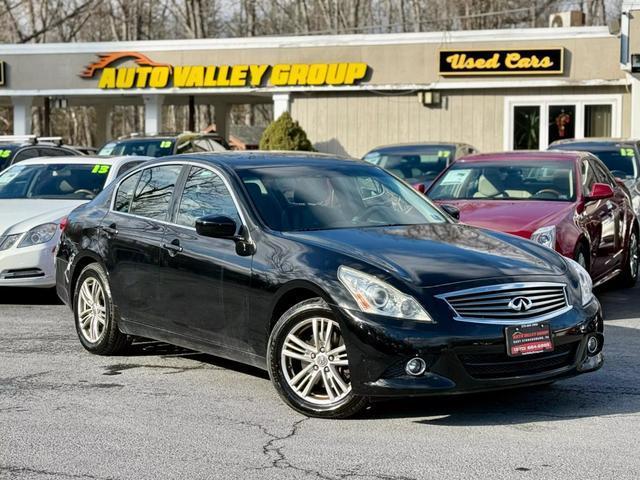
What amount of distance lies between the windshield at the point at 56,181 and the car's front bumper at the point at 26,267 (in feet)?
A: 4.74

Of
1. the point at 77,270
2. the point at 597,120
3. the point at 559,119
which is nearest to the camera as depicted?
the point at 77,270

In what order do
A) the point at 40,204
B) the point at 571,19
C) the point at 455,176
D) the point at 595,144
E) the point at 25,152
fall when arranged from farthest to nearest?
the point at 571,19 < the point at 25,152 < the point at 595,144 < the point at 40,204 < the point at 455,176

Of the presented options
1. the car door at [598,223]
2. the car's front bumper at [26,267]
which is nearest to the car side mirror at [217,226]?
the car's front bumper at [26,267]

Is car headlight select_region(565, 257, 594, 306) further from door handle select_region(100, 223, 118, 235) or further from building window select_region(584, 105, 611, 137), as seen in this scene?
building window select_region(584, 105, 611, 137)

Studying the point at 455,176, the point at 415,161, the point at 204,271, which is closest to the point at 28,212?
the point at 455,176

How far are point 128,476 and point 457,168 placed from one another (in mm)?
7588

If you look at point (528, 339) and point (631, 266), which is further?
point (631, 266)

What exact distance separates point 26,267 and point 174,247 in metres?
4.12

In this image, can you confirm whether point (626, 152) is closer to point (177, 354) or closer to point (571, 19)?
point (177, 354)

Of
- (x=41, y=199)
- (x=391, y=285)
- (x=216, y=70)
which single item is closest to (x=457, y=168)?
(x=41, y=199)

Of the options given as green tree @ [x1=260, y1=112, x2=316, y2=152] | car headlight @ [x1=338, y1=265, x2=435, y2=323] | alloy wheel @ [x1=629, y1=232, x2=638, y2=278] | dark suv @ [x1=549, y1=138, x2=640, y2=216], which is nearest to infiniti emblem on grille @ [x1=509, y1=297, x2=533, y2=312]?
car headlight @ [x1=338, y1=265, x2=435, y2=323]

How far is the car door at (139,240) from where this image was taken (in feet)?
26.9

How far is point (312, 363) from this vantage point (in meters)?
6.82

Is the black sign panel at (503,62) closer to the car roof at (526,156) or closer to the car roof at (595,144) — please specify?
the car roof at (595,144)
